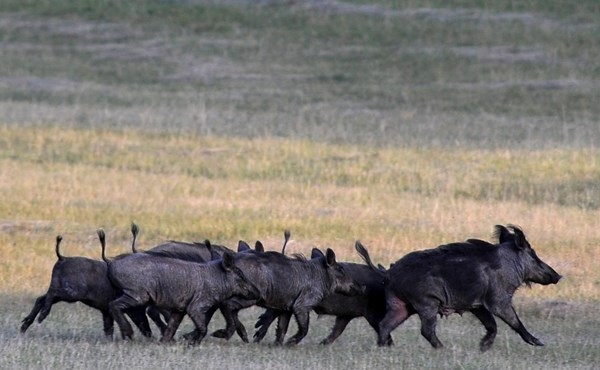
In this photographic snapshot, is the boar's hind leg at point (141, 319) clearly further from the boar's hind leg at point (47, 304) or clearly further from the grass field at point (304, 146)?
the boar's hind leg at point (47, 304)

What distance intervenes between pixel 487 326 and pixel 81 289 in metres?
3.37

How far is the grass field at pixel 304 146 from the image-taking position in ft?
41.9

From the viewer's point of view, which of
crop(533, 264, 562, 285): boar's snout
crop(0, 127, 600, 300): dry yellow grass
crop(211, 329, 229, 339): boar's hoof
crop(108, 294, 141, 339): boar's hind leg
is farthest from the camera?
crop(0, 127, 600, 300): dry yellow grass

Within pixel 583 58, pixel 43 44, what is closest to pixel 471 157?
pixel 583 58

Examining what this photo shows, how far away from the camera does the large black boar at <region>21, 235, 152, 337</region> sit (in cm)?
1188

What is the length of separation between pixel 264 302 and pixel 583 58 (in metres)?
31.2

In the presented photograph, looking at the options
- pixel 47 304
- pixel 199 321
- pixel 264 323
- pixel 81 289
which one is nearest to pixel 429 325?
pixel 264 323

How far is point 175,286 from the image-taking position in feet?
37.8

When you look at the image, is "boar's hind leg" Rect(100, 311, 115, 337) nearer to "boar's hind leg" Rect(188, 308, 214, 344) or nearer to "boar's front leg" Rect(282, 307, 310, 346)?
"boar's hind leg" Rect(188, 308, 214, 344)

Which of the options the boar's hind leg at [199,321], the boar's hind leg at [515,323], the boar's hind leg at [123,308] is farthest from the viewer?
the boar's hind leg at [515,323]

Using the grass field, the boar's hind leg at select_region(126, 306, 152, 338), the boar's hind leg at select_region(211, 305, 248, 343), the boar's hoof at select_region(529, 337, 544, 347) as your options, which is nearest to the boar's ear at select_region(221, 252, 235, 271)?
the boar's hind leg at select_region(211, 305, 248, 343)

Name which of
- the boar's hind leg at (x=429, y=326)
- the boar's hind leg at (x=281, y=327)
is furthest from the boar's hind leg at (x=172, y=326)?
the boar's hind leg at (x=429, y=326)

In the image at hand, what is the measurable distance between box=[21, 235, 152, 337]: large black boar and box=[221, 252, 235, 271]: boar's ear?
0.82m

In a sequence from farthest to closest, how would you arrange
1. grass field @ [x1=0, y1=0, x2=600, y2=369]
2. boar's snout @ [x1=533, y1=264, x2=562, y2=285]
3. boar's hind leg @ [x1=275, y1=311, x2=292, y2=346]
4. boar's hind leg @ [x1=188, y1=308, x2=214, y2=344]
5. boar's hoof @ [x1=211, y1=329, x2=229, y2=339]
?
grass field @ [x1=0, y1=0, x2=600, y2=369] < boar's snout @ [x1=533, y1=264, x2=562, y2=285] < boar's hind leg @ [x1=275, y1=311, x2=292, y2=346] < boar's hoof @ [x1=211, y1=329, x2=229, y2=339] < boar's hind leg @ [x1=188, y1=308, x2=214, y2=344]
